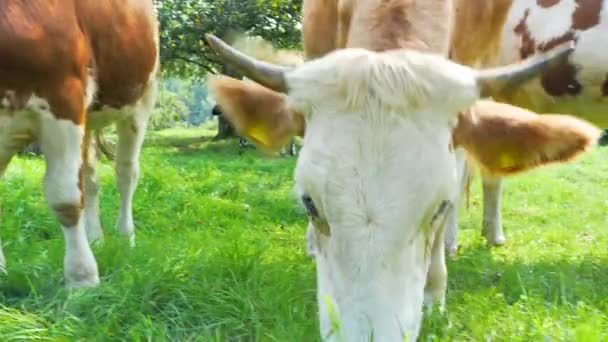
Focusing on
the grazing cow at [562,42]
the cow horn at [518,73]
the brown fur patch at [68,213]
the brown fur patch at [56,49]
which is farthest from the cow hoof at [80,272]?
the grazing cow at [562,42]

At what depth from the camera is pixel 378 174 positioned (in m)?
2.46

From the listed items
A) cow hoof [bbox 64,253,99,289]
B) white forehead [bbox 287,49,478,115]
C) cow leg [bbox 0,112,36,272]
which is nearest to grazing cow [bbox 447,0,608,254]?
white forehead [bbox 287,49,478,115]

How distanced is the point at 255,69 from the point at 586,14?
12.0 ft

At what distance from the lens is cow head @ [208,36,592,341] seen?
2.46 meters

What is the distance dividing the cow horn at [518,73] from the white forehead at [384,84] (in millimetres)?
65

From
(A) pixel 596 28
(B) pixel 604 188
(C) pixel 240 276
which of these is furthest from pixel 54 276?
(B) pixel 604 188

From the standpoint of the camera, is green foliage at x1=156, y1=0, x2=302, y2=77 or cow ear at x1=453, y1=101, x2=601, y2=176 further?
green foliage at x1=156, y1=0, x2=302, y2=77

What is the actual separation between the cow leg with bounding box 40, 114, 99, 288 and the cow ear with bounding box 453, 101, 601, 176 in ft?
7.20

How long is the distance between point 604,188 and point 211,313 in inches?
360

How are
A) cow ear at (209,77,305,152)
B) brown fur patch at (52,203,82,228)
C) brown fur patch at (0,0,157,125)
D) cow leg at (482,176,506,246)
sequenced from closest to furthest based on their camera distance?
cow ear at (209,77,305,152) → brown fur patch at (0,0,157,125) → brown fur patch at (52,203,82,228) → cow leg at (482,176,506,246)

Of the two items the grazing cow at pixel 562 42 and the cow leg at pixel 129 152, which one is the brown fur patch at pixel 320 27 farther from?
the cow leg at pixel 129 152

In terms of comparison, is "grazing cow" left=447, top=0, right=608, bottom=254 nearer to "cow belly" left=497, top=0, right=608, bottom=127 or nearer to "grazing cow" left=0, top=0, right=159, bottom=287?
"cow belly" left=497, top=0, right=608, bottom=127

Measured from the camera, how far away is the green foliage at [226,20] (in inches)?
803

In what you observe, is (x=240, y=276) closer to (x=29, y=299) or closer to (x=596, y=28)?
(x=29, y=299)
